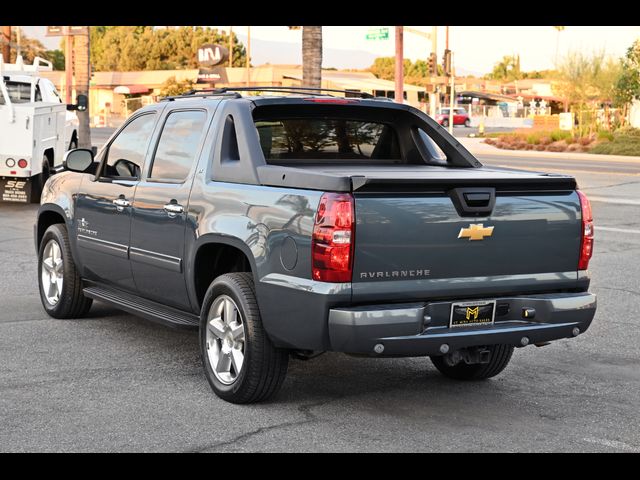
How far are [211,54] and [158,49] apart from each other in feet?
66.1

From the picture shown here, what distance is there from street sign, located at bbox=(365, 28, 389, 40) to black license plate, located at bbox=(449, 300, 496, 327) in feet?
153

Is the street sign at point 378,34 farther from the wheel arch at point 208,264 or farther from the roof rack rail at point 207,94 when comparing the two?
the wheel arch at point 208,264

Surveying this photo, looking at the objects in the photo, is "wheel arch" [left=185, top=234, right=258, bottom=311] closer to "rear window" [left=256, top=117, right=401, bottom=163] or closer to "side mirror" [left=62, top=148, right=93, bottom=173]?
"rear window" [left=256, top=117, right=401, bottom=163]

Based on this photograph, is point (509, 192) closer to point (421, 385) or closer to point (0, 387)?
point (421, 385)

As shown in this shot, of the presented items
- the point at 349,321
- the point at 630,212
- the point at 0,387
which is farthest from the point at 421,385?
the point at 630,212

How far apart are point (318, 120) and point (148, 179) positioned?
1.27 metres

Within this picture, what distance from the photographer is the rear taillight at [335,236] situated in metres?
5.58

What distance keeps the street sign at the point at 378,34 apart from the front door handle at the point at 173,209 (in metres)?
45.6

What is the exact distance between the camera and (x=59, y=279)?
28.9ft

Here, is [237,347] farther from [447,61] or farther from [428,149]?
[447,61]

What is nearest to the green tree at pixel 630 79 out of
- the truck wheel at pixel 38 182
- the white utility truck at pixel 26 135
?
the white utility truck at pixel 26 135

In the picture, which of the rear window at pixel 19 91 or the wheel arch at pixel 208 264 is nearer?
the wheel arch at pixel 208 264

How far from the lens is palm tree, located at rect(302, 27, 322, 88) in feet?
67.8

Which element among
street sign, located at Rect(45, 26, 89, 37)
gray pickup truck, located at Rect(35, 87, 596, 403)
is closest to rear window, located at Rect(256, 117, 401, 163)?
gray pickup truck, located at Rect(35, 87, 596, 403)
